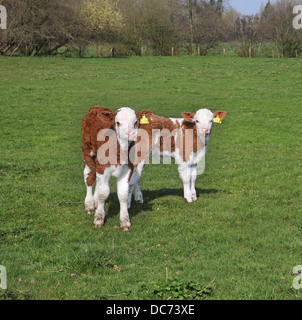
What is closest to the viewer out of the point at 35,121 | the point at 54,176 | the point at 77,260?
the point at 77,260

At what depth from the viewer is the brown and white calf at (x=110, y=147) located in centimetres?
709

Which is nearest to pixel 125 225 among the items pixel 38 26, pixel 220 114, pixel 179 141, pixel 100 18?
pixel 179 141

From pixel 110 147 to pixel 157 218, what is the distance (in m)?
1.70

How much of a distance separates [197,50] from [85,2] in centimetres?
1393

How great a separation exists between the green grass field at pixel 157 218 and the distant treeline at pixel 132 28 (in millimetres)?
23771

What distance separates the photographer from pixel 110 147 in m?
7.39

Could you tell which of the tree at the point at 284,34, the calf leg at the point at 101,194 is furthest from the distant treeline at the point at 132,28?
the calf leg at the point at 101,194

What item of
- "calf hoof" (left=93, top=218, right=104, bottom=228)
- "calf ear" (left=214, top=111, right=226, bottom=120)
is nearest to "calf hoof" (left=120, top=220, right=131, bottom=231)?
"calf hoof" (left=93, top=218, right=104, bottom=228)

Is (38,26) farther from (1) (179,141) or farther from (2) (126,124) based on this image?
(2) (126,124)

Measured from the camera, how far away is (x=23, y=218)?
322 inches

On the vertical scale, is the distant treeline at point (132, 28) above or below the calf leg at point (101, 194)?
above

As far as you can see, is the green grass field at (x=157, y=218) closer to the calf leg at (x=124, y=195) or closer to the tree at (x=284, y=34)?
the calf leg at (x=124, y=195)

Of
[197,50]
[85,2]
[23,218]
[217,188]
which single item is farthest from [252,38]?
[23,218]
